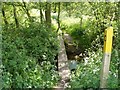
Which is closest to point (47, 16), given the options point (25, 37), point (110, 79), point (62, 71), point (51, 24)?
point (51, 24)

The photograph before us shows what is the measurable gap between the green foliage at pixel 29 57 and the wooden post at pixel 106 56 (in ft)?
1.78

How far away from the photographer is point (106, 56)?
238cm

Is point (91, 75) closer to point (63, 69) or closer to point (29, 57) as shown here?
point (63, 69)

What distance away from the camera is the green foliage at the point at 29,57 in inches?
100

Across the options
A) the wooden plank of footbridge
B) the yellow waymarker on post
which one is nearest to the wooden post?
the yellow waymarker on post

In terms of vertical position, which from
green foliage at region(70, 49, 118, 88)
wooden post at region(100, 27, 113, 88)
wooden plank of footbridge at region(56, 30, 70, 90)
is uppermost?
wooden post at region(100, 27, 113, 88)

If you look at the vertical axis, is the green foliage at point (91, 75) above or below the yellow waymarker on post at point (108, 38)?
below

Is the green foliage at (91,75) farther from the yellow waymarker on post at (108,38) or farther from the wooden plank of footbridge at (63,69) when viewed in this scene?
the yellow waymarker on post at (108,38)

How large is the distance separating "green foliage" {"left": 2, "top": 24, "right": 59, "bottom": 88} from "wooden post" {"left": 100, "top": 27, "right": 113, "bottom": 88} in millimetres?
541

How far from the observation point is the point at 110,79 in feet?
8.08

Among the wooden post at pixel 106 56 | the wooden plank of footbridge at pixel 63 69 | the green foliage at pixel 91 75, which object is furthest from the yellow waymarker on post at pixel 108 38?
the wooden plank of footbridge at pixel 63 69

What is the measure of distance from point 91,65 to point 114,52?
1.12 ft

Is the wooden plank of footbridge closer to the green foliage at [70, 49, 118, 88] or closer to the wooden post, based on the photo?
the green foliage at [70, 49, 118, 88]

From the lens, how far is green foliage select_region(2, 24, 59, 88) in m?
2.55
